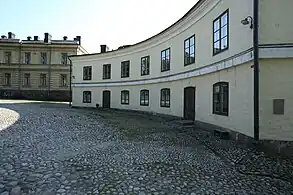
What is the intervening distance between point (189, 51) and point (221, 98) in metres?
4.24

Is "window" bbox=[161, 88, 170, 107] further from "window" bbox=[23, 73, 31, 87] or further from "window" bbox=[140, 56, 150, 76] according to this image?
"window" bbox=[23, 73, 31, 87]

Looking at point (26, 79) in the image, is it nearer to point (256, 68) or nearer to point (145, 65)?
point (145, 65)

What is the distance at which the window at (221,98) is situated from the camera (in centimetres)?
998

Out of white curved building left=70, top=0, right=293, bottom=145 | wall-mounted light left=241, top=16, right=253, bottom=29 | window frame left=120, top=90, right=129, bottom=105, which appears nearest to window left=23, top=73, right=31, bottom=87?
window frame left=120, top=90, right=129, bottom=105

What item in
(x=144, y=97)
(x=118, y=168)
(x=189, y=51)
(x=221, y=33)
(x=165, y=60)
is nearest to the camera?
(x=118, y=168)

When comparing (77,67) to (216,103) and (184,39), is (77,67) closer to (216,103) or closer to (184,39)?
(184,39)

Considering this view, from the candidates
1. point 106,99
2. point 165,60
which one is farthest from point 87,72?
point 165,60

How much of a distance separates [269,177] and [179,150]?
282 cm

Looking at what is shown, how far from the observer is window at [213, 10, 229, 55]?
996 cm

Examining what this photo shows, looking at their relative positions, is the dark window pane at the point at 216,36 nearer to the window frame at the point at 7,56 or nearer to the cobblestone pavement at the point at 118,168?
the cobblestone pavement at the point at 118,168

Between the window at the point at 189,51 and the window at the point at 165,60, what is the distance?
249 cm

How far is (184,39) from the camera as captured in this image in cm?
1446

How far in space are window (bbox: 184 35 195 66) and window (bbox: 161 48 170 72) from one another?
249 centimetres

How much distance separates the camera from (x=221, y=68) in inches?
397
